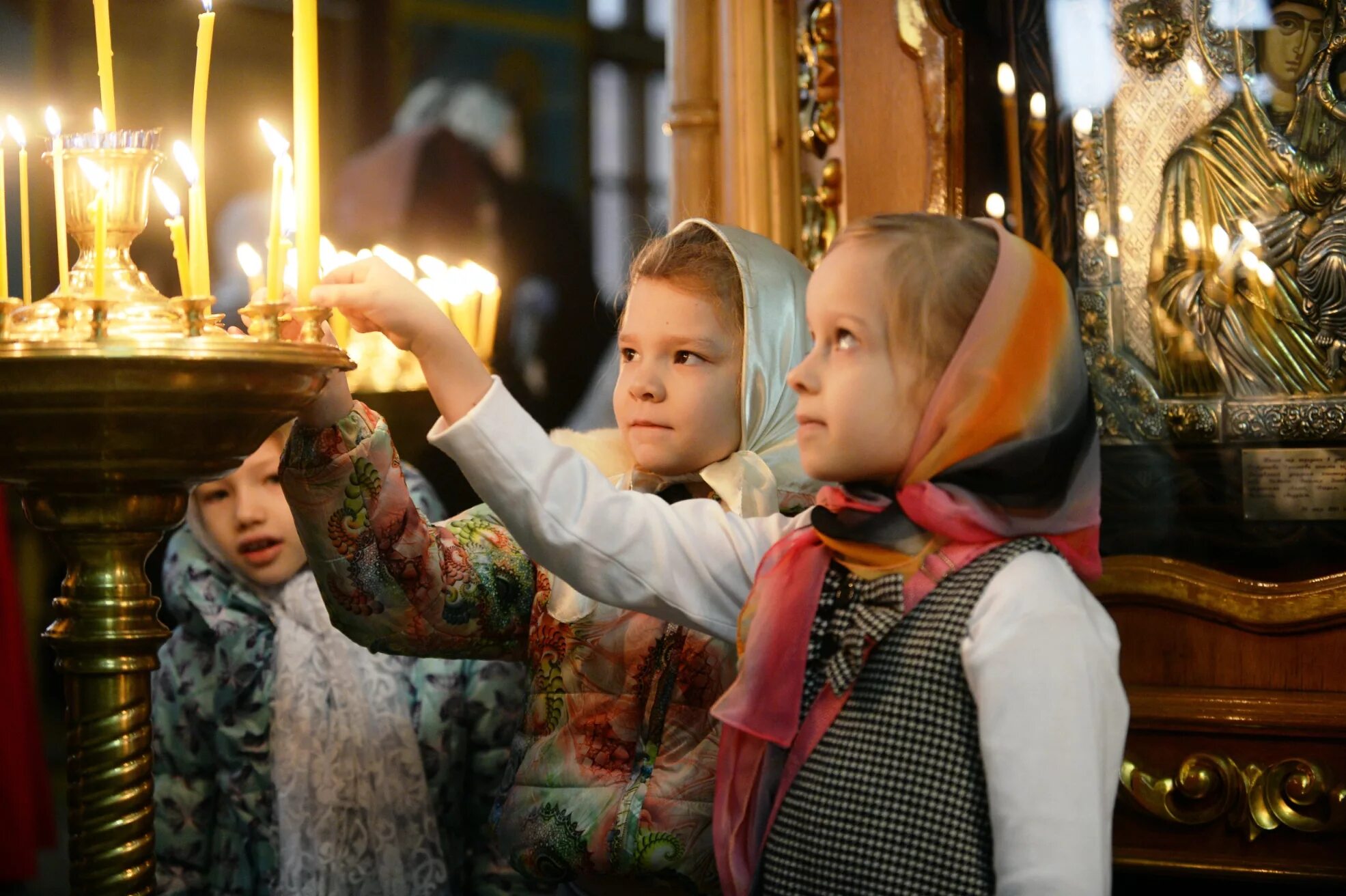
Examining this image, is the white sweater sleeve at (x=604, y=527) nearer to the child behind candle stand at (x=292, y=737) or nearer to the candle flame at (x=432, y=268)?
the child behind candle stand at (x=292, y=737)

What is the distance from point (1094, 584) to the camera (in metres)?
2.24

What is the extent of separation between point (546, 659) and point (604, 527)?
1.10 ft

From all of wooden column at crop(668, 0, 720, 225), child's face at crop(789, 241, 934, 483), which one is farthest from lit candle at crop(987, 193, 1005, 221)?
child's face at crop(789, 241, 934, 483)

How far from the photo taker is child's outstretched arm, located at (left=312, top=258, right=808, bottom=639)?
3.80 ft

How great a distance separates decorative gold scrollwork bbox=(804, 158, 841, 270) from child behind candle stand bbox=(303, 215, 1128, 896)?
1.39m

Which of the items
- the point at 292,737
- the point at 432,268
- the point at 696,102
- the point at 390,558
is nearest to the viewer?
the point at 390,558

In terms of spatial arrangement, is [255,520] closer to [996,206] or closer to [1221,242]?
[996,206]

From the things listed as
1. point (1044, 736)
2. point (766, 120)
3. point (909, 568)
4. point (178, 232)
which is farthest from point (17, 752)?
point (1044, 736)

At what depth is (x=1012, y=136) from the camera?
2350 millimetres

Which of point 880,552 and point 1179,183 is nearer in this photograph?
point 880,552

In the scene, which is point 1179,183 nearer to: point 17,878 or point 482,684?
point 482,684

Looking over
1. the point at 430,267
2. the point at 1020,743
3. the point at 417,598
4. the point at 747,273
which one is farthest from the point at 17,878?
the point at 1020,743

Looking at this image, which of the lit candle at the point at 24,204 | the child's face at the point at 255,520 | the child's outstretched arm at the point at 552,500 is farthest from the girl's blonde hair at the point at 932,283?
the child's face at the point at 255,520

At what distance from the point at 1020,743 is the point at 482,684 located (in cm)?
123
